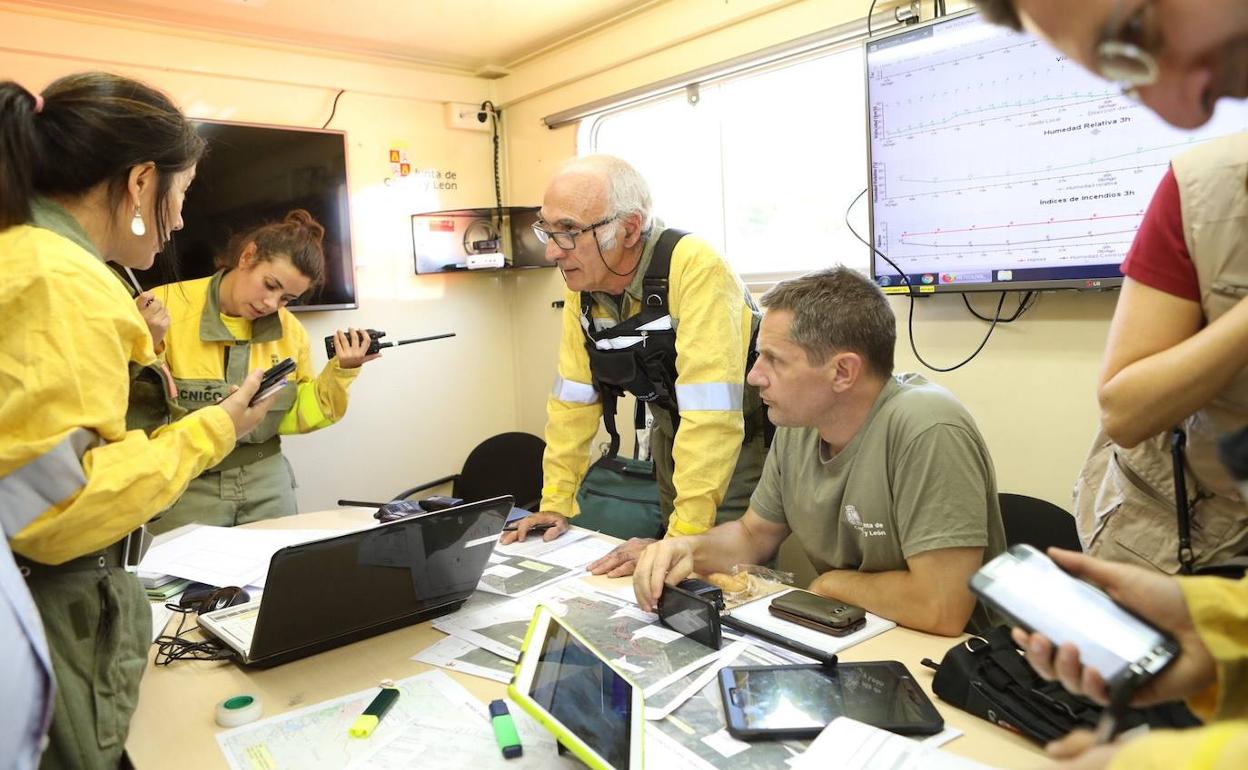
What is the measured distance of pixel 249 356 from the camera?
109 inches

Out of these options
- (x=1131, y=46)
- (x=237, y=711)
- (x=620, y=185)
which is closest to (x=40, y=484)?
(x=237, y=711)

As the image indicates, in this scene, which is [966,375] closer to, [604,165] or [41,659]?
[604,165]

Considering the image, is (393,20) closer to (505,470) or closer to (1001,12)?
(505,470)

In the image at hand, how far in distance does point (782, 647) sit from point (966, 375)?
165cm

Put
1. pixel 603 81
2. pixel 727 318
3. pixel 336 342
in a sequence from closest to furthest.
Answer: pixel 727 318 → pixel 336 342 → pixel 603 81

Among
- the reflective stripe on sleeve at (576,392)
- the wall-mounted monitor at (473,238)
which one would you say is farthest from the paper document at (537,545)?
the wall-mounted monitor at (473,238)

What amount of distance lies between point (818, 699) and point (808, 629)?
0.84ft

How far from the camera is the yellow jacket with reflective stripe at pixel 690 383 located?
2.02 m

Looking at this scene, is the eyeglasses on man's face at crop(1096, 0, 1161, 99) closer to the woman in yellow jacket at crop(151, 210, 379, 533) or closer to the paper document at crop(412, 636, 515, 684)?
the paper document at crop(412, 636, 515, 684)

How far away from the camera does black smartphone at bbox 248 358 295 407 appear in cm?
155

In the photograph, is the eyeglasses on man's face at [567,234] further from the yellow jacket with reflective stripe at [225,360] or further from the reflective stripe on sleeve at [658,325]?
the yellow jacket with reflective stripe at [225,360]

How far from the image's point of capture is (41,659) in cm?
96

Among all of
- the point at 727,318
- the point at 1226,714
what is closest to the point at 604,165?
the point at 727,318

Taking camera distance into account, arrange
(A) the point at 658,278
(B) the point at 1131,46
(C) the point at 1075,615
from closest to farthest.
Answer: (B) the point at 1131,46, (C) the point at 1075,615, (A) the point at 658,278
